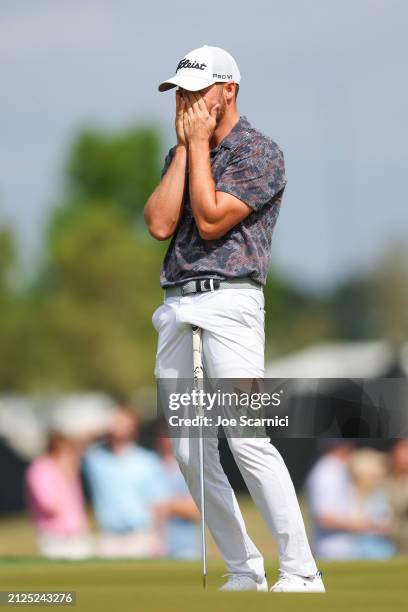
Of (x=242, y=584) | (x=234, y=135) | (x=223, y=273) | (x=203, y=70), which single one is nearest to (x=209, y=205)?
(x=223, y=273)

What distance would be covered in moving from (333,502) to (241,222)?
22.2 ft

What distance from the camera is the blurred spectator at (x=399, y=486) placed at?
43.2ft

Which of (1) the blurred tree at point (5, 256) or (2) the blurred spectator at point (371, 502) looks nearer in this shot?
(2) the blurred spectator at point (371, 502)

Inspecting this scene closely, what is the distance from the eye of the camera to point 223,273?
672cm

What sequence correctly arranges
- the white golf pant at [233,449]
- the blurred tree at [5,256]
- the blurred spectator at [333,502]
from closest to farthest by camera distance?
1. the white golf pant at [233,449]
2. the blurred spectator at [333,502]
3. the blurred tree at [5,256]

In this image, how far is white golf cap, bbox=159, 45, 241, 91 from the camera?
6945 mm

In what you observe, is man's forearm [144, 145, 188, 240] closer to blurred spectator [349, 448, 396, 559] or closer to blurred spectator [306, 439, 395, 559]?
blurred spectator [306, 439, 395, 559]

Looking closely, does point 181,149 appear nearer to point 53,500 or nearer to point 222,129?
point 222,129

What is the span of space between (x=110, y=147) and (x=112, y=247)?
1542 cm

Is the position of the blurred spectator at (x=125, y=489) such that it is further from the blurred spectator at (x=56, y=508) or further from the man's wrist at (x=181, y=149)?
the man's wrist at (x=181, y=149)

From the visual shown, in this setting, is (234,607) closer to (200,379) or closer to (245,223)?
(200,379)

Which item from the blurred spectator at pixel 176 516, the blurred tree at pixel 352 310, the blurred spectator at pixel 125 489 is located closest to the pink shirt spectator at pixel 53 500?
the blurred spectator at pixel 125 489

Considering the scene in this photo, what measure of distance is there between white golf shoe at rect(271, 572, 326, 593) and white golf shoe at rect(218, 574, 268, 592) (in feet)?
0.63

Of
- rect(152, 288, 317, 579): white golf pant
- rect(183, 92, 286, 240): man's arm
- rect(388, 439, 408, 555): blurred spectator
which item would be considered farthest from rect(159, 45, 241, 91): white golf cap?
rect(388, 439, 408, 555): blurred spectator
